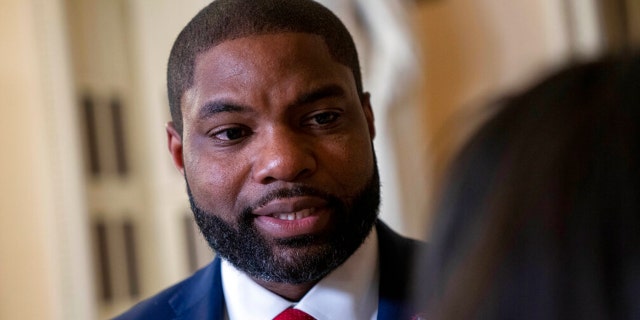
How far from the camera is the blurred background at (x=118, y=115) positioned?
6.10 ft

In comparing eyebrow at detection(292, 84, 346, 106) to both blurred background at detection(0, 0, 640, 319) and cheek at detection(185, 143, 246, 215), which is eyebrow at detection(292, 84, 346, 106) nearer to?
cheek at detection(185, 143, 246, 215)

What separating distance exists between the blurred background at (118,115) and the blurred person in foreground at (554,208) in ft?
3.89

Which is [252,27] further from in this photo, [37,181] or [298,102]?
[37,181]

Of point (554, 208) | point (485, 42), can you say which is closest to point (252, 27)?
point (554, 208)

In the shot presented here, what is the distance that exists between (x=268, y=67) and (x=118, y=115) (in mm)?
1611

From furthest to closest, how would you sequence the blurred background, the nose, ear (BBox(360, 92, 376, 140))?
the blurred background → ear (BBox(360, 92, 376, 140)) → the nose

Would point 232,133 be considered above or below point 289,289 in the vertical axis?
above

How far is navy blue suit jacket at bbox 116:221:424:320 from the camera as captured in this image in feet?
2.42

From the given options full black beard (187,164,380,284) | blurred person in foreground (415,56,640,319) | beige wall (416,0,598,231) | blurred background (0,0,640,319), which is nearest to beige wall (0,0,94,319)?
blurred background (0,0,640,319)

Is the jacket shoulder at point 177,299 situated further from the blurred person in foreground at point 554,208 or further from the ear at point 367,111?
the blurred person in foreground at point 554,208

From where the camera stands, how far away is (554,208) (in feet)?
1.17

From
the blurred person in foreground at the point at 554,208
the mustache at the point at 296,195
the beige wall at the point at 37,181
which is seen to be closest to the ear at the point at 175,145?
the mustache at the point at 296,195

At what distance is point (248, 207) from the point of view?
2.32ft

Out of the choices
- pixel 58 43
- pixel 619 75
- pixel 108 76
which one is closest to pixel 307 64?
pixel 619 75
